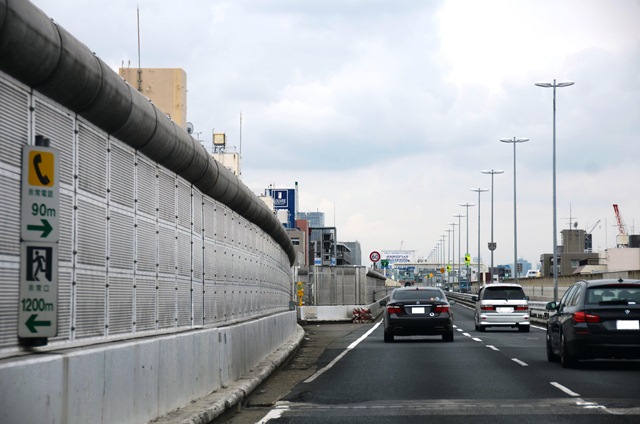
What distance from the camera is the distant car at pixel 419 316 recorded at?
3066 cm

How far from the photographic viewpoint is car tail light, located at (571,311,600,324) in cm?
1942

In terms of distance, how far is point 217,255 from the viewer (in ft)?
57.2

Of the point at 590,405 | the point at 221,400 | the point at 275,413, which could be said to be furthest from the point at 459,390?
the point at 221,400

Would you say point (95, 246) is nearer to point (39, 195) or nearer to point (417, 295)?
point (39, 195)

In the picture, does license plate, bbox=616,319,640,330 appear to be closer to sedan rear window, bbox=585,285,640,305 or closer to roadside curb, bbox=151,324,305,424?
sedan rear window, bbox=585,285,640,305

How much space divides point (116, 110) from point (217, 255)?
7.54 metres

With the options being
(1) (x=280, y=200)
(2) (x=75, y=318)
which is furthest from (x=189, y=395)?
(1) (x=280, y=200)

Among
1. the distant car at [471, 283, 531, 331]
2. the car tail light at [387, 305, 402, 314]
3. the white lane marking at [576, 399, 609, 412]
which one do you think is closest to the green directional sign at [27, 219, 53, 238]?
the white lane marking at [576, 399, 609, 412]

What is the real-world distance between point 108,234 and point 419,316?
69.9ft

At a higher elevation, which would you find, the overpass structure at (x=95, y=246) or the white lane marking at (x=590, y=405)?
the overpass structure at (x=95, y=246)

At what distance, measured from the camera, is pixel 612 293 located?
19969mm

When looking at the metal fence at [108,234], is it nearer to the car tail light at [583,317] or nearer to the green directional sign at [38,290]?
the green directional sign at [38,290]

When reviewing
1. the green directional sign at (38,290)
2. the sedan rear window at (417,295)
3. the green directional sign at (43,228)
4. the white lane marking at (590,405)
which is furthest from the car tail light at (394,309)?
the green directional sign at (43,228)

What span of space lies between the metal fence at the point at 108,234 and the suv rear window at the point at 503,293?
78.7 feet
